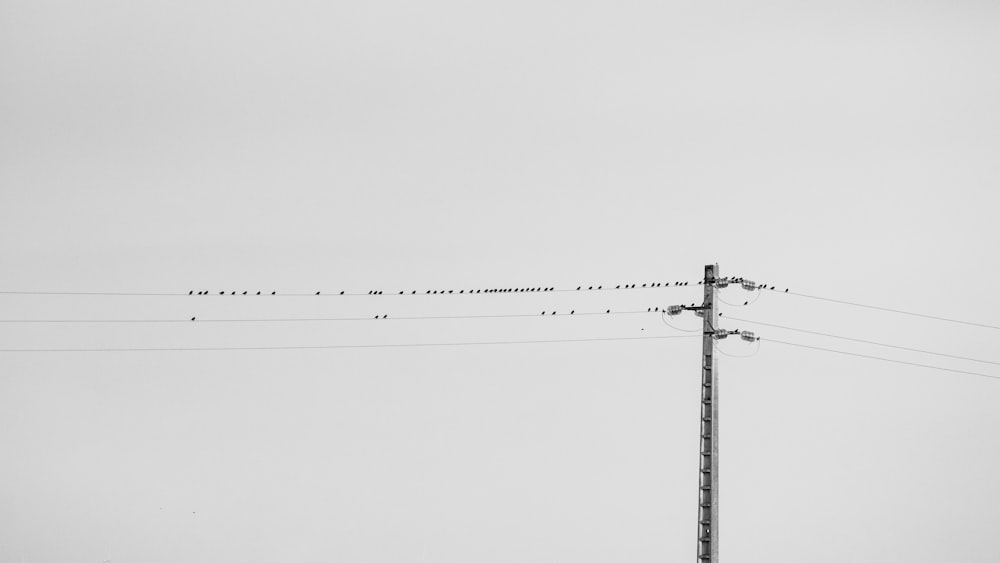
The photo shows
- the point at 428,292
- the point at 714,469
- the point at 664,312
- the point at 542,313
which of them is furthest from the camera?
the point at 428,292

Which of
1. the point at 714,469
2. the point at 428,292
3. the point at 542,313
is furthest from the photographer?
the point at 428,292

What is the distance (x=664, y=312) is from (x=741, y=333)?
12.0 ft

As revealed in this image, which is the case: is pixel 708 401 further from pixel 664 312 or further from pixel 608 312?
pixel 608 312

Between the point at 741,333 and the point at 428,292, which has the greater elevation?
the point at 428,292

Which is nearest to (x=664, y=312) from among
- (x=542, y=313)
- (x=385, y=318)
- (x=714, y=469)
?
(x=714, y=469)

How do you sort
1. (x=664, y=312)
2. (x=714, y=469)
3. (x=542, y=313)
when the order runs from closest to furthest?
(x=714, y=469)
(x=664, y=312)
(x=542, y=313)

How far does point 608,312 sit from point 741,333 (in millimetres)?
22094

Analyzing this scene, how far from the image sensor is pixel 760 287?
175 feet

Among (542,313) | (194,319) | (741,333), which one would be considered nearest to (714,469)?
(741,333)

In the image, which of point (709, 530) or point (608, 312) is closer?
point (709, 530)

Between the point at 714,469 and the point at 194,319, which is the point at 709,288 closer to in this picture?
the point at 714,469

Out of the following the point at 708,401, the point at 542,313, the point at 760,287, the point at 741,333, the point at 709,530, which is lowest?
the point at 709,530

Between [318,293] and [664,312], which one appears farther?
[318,293]

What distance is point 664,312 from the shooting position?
52.2 metres
